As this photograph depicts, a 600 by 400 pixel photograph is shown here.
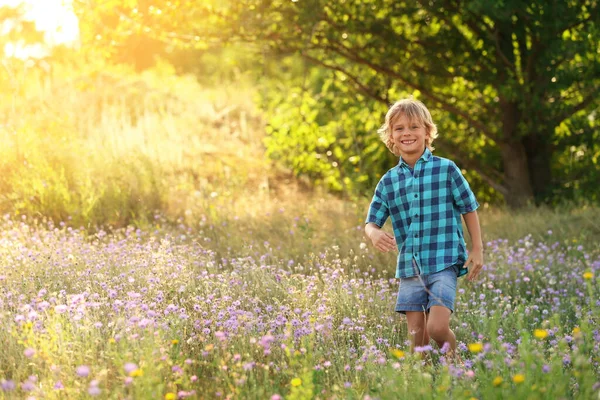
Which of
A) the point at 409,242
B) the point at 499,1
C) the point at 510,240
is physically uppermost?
the point at 499,1

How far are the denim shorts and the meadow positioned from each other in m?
0.23

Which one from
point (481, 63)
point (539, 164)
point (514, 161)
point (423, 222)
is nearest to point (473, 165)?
point (514, 161)

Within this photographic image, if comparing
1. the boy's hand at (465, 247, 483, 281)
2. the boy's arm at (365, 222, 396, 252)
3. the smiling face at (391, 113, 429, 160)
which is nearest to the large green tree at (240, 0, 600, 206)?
the smiling face at (391, 113, 429, 160)

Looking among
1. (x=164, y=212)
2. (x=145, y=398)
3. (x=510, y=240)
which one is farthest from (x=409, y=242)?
(x=164, y=212)

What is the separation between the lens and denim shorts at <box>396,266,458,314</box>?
369 cm

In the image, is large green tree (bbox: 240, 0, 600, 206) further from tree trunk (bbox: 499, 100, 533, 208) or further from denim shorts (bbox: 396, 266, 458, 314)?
denim shorts (bbox: 396, 266, 458, 314)

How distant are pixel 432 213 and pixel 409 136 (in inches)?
16.8

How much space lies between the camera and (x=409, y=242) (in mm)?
3848

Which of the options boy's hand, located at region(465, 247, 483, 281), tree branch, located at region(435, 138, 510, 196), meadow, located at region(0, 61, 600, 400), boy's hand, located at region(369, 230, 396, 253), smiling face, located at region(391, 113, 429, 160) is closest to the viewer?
meadow, located at region(0, 61, 600, 400)

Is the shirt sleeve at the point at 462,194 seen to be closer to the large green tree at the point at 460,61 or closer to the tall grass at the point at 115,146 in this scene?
the large green tree at the point at 460,61

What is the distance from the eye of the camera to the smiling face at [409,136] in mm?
3895

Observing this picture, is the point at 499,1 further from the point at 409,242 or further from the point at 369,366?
the point at 369,366

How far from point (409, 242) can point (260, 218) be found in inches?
139

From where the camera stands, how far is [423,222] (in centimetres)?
383
